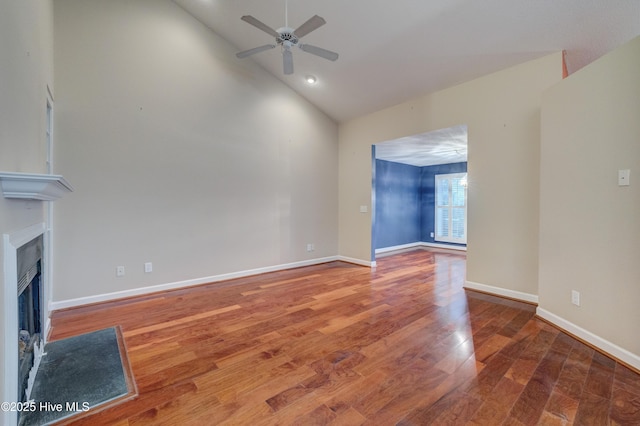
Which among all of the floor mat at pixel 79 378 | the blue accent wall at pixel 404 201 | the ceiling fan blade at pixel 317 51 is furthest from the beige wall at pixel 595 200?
the blue accent wall at pixel 404 201

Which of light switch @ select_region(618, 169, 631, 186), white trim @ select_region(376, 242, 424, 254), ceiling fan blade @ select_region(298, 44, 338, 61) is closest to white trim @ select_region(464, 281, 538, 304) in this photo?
light switch @ select_region(618, 169, 631, 186)

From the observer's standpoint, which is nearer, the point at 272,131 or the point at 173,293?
the point at 173,293

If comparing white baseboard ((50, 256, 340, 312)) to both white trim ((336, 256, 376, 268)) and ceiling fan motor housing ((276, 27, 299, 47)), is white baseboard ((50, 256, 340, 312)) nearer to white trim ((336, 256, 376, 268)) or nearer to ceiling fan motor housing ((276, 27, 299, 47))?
white trim ((336, 256, 376, 268))

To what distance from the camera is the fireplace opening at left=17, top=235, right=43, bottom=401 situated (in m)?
1.53

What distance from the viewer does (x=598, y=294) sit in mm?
2311

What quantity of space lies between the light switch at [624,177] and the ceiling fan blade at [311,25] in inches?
108

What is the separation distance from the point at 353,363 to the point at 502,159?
3152 mm

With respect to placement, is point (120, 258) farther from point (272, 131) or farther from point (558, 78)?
point (558, 78)

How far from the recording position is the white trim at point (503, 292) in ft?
11.0

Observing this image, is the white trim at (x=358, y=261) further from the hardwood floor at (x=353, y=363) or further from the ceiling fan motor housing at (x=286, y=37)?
the ceiling fan motor housing at (x=286, y=37)

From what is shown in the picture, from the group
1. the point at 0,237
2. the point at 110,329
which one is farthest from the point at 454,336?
the point at 110,329

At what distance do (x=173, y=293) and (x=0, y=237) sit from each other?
9.33 ft

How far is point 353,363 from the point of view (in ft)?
6.79

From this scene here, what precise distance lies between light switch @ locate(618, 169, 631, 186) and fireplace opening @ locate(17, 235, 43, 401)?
402cm
